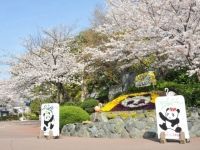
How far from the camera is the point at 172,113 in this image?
1091 centimetres

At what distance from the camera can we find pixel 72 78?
2948 cm

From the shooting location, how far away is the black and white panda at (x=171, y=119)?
1078 cm

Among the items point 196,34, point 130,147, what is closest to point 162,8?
point 196,34

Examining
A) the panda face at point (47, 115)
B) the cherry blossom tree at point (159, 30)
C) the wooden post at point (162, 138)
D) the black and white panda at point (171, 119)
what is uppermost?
the cherry blossom tree at point (159, 30)

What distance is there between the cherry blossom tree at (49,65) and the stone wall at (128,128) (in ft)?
45.4

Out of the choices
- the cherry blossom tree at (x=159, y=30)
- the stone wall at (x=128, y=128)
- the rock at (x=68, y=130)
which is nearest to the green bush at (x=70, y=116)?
the rock at (x=68, y=130)

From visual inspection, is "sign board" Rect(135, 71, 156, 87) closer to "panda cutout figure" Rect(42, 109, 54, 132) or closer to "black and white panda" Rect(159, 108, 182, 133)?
"panda cutout figure" Rect(42, 109, 54, 132)

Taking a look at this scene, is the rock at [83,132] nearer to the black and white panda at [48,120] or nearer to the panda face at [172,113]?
the black and white panda at [48,120]

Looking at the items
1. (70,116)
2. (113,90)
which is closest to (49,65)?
(113,90)

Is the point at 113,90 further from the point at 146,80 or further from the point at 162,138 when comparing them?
the point at 162,138

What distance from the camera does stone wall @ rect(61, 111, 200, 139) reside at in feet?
41.1

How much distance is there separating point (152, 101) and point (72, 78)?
43.3 ft

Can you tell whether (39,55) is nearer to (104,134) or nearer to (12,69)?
(12,69)

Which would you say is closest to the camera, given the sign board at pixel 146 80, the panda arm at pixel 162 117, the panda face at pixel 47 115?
the panda arm at pixel 162 117
